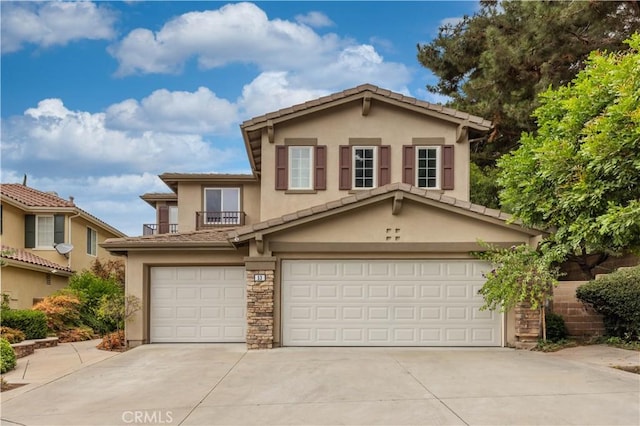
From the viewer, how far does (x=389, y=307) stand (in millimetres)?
12234

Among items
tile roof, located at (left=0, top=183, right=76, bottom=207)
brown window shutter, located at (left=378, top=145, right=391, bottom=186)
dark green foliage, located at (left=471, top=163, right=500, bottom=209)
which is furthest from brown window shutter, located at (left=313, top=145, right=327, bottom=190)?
tile roof, located at (left=0, top=183, right=76, bottom=207)

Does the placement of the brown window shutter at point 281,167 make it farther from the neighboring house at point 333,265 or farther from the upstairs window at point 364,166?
the upstairs window at point 364,166

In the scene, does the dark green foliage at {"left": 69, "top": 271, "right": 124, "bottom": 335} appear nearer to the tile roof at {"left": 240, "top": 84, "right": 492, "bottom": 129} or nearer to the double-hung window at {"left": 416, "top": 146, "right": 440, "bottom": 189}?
the tile roof at {"left": 240, "top": 84, "right": 492, "bottom": 129}

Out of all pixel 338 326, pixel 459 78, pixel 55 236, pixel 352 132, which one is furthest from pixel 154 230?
pixel 459 78

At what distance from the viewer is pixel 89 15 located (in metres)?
12.9

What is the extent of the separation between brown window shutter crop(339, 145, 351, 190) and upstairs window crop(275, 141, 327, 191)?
52cm

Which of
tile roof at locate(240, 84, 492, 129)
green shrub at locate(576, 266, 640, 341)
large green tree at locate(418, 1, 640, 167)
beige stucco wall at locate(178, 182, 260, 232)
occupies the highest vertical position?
large green tree at locate(418, 1, 640, 167)

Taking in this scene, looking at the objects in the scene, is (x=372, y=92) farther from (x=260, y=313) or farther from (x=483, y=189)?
(x=483, y=189)

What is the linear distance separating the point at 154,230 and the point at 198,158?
4317 mm

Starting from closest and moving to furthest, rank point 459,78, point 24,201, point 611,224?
point 611,224
point 24,201
point 459,78

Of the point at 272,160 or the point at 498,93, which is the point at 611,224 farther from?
the point at 498,93

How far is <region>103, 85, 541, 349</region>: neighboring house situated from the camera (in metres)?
12.1

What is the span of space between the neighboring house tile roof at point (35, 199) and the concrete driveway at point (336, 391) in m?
12.2

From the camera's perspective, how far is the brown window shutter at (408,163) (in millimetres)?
15008
